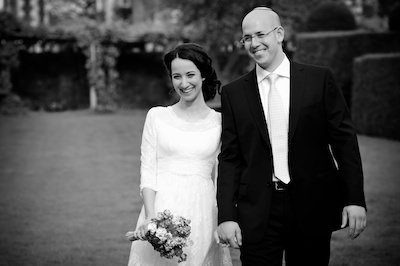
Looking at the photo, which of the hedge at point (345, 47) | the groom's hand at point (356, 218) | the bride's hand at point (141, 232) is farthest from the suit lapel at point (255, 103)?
the hedge at point (345, 47)

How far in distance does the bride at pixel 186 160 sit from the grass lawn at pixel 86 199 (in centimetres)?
241

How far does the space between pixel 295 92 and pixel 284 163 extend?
345mm

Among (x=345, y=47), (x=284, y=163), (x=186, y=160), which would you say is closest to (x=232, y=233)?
(x=284, y=163)

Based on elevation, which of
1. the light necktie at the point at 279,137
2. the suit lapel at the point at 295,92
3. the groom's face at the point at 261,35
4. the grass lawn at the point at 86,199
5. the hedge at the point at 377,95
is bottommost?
the grass lawn at the point at 86,199

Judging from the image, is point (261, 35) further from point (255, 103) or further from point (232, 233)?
point (232, 233)

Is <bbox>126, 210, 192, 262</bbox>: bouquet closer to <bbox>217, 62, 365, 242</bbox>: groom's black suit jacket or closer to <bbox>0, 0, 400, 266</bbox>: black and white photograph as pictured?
<bbox>0, 0, 400, 266</bbox>: black and white photograph

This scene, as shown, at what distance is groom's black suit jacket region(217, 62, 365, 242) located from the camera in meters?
3.10

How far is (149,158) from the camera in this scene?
3695 mm

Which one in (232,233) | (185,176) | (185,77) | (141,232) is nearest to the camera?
(232,233)

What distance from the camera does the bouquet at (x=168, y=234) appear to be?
3170 millimetres

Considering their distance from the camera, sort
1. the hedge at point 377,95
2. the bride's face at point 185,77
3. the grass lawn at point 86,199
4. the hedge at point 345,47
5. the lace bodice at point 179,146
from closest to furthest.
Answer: the bride's face at point 185,77 < the lace bodice at point 179,146 < the grass lawn at point 86,199 < the hedge at point 377,95 < the hedge at point 345,47

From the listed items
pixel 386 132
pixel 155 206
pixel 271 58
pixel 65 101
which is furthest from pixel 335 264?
pixel 65 101

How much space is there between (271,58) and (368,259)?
346 cm

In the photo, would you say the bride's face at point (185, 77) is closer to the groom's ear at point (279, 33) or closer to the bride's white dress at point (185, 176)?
the bride's white dress at point (185, 176)
